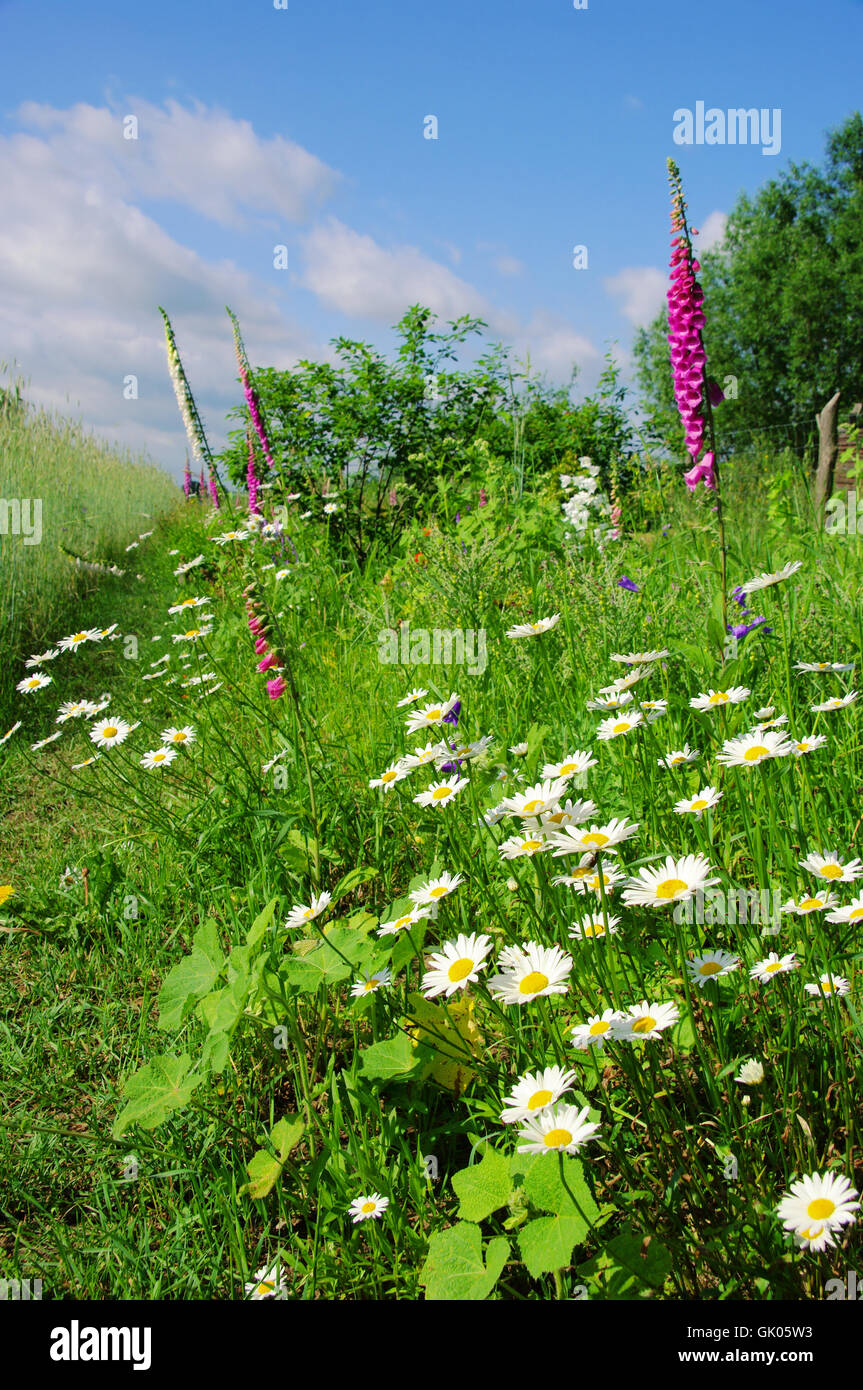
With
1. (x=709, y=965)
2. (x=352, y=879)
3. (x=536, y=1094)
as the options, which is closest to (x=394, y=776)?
(x=352, y=879)

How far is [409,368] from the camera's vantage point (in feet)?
20.9

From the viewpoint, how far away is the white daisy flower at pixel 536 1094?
0.91 meters

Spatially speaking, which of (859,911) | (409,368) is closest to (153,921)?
(859,911)

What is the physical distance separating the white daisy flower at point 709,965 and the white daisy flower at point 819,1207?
295 mm

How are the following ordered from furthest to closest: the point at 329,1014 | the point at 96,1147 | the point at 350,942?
the point at 329,1014 < the point at 96,1147 < the point at 350,942

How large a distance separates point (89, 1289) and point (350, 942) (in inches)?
25.7

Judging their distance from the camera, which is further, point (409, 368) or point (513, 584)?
→ point (409, 368)

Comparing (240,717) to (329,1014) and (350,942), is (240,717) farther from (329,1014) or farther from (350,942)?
(350,942)

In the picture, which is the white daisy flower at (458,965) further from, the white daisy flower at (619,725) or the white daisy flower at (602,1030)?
the white daisy flower at (619,725)

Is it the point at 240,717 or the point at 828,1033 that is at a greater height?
the point at 240,717

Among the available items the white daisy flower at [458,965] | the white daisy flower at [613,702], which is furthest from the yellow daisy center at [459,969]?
the white daisy flower at [613,702]

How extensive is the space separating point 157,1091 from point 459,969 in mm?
550
